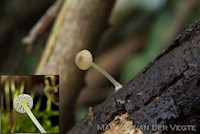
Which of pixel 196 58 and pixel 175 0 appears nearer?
pixel 196 58

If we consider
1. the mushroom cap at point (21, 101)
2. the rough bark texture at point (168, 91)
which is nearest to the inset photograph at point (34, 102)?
the mushroom cap at point (21, 101)

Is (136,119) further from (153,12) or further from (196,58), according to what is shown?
(153,12)

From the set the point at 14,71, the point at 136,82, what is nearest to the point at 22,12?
the point at 14,71

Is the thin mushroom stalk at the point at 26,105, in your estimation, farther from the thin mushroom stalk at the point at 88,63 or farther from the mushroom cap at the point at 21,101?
the thin mushroom stalk at the point at 88,63

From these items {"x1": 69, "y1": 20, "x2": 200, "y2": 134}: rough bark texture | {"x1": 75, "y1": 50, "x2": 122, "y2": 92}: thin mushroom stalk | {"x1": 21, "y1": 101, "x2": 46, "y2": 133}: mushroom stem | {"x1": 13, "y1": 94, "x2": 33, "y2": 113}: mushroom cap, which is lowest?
{"x1": 69, "y1": 20, "x2": 200, "y2": 134}: rough bark texture

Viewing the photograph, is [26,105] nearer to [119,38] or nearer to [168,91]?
[119,38]

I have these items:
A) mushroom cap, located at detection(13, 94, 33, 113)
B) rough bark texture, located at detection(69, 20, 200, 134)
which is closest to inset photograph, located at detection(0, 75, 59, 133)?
mushroom cap, located at detection(13, 94, 33, 113)

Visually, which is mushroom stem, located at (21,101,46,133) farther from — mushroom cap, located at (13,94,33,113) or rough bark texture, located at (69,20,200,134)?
rough bark texture, located at (69,20,200,134)
